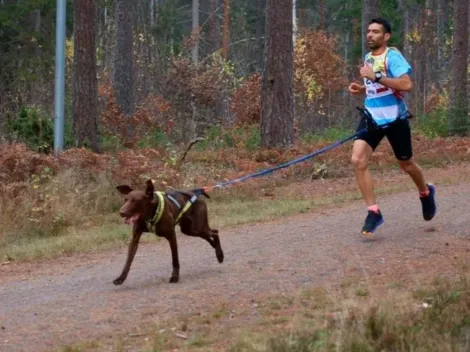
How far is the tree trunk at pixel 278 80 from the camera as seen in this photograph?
62.4 feet

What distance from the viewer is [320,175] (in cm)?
1697

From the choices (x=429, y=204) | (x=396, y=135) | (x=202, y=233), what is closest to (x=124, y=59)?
(x=429, y=204)

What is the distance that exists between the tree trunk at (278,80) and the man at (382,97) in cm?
937

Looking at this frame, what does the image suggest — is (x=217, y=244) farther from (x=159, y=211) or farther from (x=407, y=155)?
(x=407, y=155)

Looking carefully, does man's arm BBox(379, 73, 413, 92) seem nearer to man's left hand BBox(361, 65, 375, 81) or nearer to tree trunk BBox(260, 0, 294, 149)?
man's left hand BBox(361, 65, 375, 81)

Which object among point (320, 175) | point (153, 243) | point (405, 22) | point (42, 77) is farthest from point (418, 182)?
point (405, 22)

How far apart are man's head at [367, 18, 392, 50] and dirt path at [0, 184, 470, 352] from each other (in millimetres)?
1958

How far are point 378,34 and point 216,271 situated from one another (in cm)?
271

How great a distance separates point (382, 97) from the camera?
957 cm

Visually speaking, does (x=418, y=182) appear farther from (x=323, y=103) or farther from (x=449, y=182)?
(x=323, y=103)

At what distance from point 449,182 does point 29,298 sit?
7742 mm

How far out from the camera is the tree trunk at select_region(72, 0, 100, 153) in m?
18.8

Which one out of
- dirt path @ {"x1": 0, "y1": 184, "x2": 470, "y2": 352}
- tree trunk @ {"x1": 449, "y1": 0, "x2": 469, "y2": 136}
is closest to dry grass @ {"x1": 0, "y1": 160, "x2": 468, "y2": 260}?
dirt path @ {"x1": 0, "y1": 184, "x2": 470, "y2": 352}

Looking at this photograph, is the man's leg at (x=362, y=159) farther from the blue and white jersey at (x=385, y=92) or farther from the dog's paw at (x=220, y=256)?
the dog's paw at (x=220, y=256)
